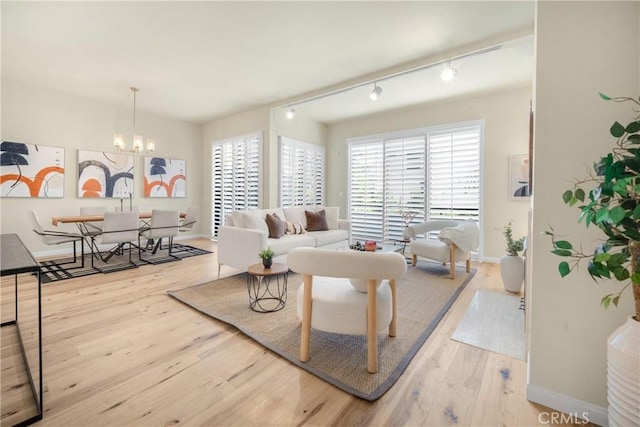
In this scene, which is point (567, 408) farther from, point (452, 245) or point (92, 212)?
point (92, 212)

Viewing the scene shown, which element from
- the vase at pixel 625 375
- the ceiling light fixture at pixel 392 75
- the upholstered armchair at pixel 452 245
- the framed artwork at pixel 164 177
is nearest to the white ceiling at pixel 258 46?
the ceiling light fixture at pixel 392 75

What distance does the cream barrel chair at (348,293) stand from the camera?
1.63m

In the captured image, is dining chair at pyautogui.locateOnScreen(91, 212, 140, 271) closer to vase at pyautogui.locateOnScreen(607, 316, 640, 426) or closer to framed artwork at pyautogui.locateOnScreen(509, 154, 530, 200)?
vase at pyautogui.locateOnScreen(607, 316, 640, 426)

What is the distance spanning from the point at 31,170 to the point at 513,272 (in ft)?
24.0

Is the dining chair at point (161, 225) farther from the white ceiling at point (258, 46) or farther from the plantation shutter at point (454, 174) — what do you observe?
the plantation shutter at point (454, 174)

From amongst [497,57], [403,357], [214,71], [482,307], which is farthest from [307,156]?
[403,357]

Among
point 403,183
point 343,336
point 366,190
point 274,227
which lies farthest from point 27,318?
point 403,183

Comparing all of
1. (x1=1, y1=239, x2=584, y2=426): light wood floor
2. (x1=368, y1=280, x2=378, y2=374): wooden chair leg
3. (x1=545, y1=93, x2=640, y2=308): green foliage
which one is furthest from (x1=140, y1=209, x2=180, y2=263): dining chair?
(x1=545, y1=93, x2=640, y2=308): green foliage

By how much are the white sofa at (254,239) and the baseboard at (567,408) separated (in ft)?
8.73

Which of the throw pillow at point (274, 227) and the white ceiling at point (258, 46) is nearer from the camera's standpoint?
the white ceiling at point (258, 46)

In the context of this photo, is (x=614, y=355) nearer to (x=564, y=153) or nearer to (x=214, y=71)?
(x=564, y=153)

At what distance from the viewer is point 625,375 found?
1.11 m

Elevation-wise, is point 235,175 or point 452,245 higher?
point 235,175

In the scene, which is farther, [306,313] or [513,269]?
[513,269]
